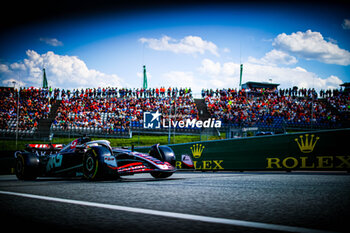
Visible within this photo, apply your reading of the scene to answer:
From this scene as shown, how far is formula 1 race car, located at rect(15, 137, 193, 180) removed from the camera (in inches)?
311

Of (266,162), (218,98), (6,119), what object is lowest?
(266,162)

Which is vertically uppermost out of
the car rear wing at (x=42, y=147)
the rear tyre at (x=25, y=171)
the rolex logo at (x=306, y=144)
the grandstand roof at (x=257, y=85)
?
the grandstand roof at (x=257, y=85)

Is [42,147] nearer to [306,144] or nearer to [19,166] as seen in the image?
[19,166]

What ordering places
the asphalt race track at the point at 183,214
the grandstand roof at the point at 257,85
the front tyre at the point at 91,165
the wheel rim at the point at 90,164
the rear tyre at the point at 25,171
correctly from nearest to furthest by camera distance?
the asphalt race track at the point at 183,214 → the front tyre at the point at 91,165 → the wheel rim at the point at 90,164 → the rear tyre at the point at 25,171 → the grandstand roof at the point at 257,85

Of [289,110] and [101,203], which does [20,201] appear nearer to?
[101,203]

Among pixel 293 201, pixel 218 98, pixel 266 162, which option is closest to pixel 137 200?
pixel 293 201

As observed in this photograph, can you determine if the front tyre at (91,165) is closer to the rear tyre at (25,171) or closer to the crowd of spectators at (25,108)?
the rear tyre at (25,171)

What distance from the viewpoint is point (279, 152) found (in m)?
11.2

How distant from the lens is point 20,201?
4.12 meters

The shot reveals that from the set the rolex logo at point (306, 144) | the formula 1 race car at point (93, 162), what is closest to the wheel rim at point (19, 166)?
the formula 1 race car at point (93, 162)

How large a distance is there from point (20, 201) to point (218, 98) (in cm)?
3360

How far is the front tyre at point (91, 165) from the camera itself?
781cm

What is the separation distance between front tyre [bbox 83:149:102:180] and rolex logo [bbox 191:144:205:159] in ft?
22.4

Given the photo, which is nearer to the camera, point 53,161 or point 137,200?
point 137,200
